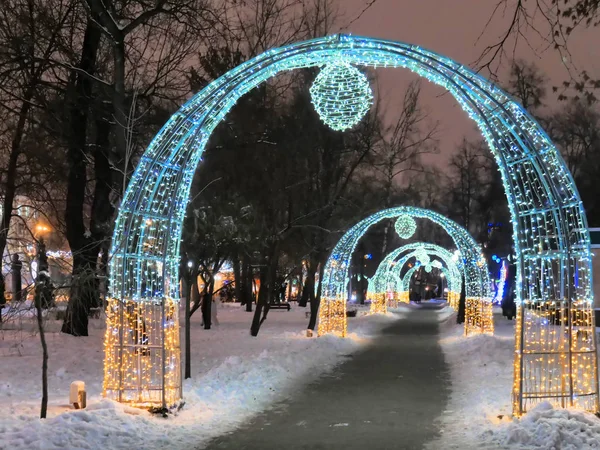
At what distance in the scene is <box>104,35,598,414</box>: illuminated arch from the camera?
8.30 meters

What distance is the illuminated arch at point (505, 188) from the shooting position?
8305mm

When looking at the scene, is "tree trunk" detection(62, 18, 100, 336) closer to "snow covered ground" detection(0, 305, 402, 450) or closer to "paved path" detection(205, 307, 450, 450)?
"snow covered ground" detection(0, 305, 402, 450)

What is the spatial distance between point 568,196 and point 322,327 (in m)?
13.0

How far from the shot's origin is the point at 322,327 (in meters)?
20.5

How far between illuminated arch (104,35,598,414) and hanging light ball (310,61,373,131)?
9.0 inches

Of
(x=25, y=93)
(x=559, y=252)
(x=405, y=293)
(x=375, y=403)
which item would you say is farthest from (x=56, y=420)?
(x=405, y=293)

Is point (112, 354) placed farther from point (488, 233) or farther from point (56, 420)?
point (488, 233)

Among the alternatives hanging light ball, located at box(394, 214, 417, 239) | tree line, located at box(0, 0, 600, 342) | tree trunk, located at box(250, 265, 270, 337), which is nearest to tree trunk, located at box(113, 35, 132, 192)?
tree line, located at box(0, 0, 600, 342)

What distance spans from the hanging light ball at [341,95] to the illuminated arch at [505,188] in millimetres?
228

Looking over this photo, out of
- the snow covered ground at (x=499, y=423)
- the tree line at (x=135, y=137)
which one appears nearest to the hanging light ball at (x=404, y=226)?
the tree line at (x=135, y=137)

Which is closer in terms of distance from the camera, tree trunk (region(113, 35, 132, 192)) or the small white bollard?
the small white bollard

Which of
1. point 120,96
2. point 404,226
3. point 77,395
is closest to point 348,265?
point 404,226

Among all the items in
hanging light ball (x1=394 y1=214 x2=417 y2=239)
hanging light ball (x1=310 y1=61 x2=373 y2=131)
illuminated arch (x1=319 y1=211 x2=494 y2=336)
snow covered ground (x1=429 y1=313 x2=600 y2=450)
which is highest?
hanging light ball (x1=310 y1=61 x2=373 y2=131)

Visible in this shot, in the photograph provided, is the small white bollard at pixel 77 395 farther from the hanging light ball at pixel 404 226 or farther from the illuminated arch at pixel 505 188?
the hanging light ball at pixel 404 226
